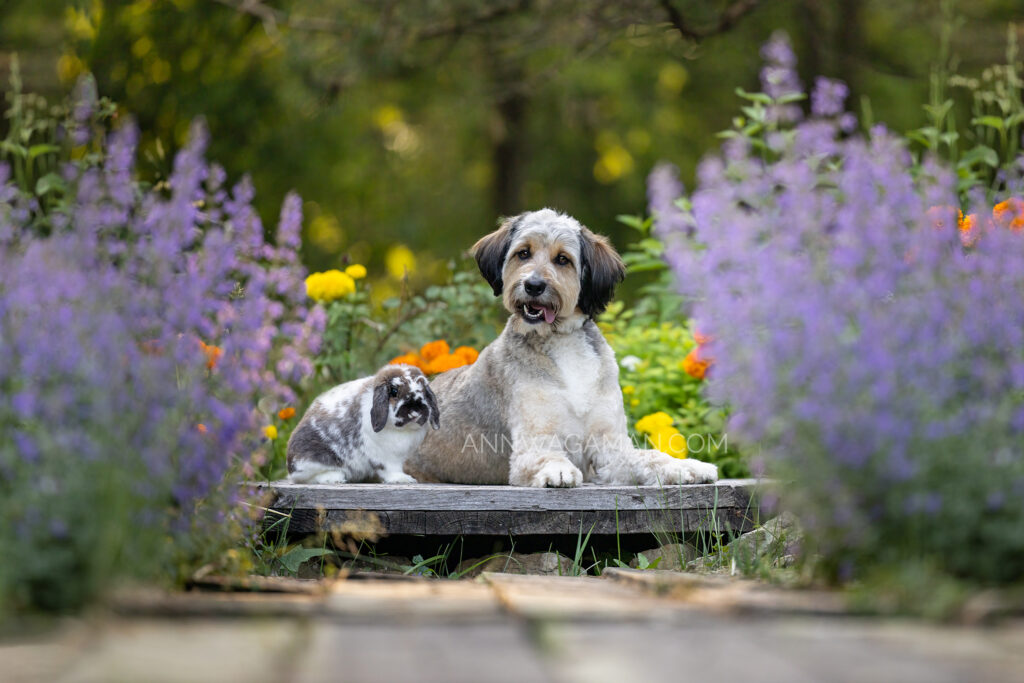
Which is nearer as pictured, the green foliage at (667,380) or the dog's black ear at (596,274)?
the dog's black ear at (596,274)

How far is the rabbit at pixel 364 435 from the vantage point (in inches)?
200

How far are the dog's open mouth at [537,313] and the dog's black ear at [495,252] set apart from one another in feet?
1.42

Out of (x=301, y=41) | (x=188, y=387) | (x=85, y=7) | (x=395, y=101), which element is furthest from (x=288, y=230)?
(x=395, y=101)

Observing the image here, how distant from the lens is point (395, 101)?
1670 centimetres

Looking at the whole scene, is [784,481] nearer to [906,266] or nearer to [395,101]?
[906,266]

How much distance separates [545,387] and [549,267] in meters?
0.57

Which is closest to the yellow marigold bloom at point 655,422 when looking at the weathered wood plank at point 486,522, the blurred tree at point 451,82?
the weathered wood plank at point 486,522

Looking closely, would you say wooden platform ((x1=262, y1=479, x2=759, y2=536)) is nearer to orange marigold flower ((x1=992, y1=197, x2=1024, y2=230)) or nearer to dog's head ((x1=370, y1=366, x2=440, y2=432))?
dog's head ((x1=370, y1=366, x2=440, y2=432))

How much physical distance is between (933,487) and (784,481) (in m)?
0.53

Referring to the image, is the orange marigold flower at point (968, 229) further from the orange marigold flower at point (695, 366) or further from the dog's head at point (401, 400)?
the dog's head at point (401, 400)

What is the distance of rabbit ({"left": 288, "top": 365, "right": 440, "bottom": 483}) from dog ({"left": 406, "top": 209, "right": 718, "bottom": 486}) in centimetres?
21

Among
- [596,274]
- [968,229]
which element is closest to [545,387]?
[596,274]

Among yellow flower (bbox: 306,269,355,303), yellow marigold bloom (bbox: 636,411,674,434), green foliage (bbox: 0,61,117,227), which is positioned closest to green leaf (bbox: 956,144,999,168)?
yellow marigold bloom (bbox: 636,411,674,434)

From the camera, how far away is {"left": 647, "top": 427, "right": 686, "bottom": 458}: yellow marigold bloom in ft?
18.4
